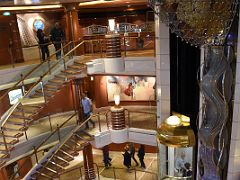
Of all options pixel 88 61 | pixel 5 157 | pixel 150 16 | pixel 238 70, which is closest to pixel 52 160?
pixel 5 157

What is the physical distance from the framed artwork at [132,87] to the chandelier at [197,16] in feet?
31.5

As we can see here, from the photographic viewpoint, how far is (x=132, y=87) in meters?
13.6

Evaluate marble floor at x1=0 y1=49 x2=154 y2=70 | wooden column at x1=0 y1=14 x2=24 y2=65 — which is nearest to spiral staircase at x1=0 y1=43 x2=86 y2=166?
marble floor at x1=0 y1=49 x2=154 y2=70

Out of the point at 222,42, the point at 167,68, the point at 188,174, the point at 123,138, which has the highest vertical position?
the point at 222,42

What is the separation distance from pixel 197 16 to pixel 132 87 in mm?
10335

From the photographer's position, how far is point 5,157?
25.0 feet

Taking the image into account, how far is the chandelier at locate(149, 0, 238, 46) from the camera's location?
3.31 metres

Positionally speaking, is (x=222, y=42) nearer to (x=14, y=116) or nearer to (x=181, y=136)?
(x=181, y=136)

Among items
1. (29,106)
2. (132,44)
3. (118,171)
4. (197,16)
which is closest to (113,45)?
(132,44)

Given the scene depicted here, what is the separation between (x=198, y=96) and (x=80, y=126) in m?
5.35

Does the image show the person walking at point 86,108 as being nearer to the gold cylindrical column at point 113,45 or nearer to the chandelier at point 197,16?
the gold cylindrical column at point 113,45

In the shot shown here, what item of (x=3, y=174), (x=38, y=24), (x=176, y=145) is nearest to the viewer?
(x=176, y=145)

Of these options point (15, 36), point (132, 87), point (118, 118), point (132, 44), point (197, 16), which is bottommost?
point (118, 118)

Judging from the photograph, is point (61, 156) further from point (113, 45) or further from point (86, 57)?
point (113, 45)
